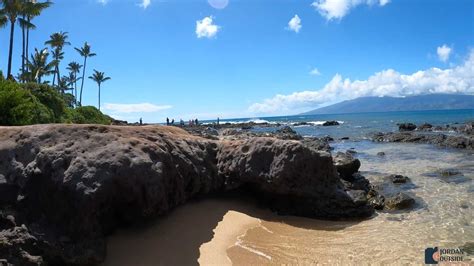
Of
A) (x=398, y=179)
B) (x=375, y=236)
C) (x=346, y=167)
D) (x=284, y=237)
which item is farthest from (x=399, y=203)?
(x=284, y=237)

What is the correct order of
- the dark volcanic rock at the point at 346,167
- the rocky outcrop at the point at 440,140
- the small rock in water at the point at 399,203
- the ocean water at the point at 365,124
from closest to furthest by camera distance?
the small rock in water at the point at 399,203, the dark volcanic rock at the point at 346,167, the rocky outcrop at the point at 440,140, the ocean water at the point at 365,124

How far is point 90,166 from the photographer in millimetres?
6602

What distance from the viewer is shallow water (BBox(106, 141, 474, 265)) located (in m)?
6.95

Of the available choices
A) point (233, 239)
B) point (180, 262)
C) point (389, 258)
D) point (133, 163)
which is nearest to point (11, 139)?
point (133, 163)

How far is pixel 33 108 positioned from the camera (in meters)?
16.2

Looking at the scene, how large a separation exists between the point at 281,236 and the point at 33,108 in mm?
13050

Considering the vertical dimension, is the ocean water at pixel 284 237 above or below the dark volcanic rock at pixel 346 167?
below

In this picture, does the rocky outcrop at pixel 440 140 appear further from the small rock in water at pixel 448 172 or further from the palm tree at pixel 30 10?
the palm tree at pixel 30 10

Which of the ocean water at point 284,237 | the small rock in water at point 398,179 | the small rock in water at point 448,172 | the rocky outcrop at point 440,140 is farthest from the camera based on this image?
the rocky outcrop at point 440,140

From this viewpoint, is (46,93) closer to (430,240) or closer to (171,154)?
(171,154)

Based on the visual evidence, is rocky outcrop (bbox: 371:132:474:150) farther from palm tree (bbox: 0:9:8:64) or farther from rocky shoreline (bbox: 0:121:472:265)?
palm tree (bbox: 0:9:8:64)

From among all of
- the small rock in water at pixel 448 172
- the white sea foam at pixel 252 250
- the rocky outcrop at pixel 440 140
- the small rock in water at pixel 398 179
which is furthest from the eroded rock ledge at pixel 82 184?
the rocky outcrop at pixel 440 140

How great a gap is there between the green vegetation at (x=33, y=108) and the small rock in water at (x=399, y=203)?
39.7ft

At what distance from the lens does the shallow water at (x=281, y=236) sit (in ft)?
22.8
